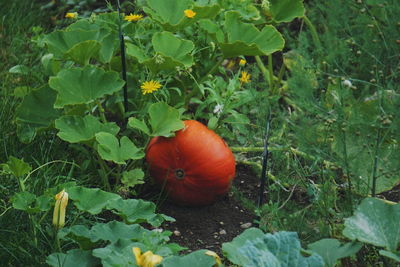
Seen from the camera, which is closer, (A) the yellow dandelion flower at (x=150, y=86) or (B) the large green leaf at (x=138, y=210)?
(B) the large green leaf at (x=138, y=210)

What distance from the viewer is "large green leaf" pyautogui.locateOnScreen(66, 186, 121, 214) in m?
2.75

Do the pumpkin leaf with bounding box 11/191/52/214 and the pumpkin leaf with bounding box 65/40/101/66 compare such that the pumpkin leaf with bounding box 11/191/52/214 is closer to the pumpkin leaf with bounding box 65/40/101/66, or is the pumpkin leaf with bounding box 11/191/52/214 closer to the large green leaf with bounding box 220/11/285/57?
the pumpkin leaf with bounding box 65/40/101/66

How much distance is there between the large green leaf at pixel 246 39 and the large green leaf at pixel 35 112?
0.78 meters

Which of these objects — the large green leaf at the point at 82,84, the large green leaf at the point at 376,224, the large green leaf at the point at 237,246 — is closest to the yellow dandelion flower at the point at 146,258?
the large green leaf at the point at 237,246

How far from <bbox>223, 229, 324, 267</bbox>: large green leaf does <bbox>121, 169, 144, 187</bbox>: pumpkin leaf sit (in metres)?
0.93

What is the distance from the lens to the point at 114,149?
10.2 ft

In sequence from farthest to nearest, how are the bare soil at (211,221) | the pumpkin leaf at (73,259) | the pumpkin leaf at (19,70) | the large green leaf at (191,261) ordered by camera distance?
the pumpkin leaf at (19,70) → the bare soil at (211,221) → the pumpkin leaf at (73,259) → the large green leaf at (191,261)

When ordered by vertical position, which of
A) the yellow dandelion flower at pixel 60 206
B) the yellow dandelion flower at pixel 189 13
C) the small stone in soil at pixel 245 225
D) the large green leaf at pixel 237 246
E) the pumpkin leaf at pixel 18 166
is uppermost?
the yellow dandelion flower at pixel 189 13

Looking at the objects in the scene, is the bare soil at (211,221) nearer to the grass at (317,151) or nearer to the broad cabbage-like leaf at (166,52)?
the grass at (317,151)

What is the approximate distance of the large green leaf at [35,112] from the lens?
3.39 m

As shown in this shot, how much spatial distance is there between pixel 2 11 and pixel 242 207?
7.17ft

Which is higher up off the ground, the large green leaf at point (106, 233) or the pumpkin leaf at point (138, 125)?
the pumpkin leaf at point (138, 125)

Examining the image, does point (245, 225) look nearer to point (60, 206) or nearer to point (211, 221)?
point (211, 221)

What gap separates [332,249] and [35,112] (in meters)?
1.53
